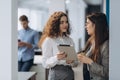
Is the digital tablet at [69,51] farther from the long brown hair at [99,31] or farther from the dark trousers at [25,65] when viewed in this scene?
the dark trousers at [25,65]

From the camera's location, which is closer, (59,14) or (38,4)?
(59,14)

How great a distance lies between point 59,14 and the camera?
2.69 meters

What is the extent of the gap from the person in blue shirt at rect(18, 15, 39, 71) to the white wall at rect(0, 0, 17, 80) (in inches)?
96.3

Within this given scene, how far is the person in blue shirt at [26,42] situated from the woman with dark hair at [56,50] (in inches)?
73.2

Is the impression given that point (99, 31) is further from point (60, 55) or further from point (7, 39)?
point (7, 39)

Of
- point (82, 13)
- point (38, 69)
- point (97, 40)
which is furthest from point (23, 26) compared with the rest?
point (82, 13)

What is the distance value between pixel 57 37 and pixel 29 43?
6.33ft

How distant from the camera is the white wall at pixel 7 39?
6.48 feet

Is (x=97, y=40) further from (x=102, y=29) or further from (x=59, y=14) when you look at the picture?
Answer: (x=59, y=14)

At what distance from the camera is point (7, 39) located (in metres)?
1.99

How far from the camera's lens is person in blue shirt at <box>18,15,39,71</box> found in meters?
4.48

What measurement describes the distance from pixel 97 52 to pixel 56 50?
42 cm

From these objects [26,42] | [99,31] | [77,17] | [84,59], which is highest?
[77,17]

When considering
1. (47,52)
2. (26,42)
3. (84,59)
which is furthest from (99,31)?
(26,42)
